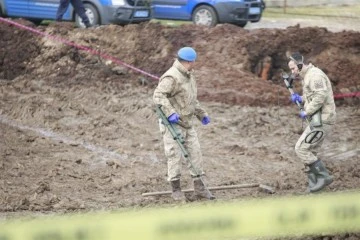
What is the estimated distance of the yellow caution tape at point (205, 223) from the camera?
4.39 m

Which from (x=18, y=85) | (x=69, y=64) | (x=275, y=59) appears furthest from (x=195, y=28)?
(x=18, y=85)

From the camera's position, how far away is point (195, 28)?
17703mm

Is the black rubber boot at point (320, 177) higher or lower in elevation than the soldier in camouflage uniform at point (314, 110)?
lower

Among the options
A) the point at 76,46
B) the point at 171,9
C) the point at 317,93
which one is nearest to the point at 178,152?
the point at 317,93

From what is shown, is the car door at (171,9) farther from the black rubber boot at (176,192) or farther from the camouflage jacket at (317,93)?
the black rubber boot at (176,192)

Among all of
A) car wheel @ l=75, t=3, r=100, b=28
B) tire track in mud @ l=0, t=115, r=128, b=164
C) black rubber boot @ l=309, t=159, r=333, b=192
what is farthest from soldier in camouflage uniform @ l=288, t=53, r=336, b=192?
car wheel @ l=75, t=3, r=100, b=28

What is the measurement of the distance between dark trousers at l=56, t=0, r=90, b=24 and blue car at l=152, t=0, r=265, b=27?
3.02 metres

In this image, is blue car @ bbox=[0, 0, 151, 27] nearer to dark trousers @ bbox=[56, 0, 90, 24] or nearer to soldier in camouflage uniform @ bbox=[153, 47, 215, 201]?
dark trousers @ bbox=[56, 0, 90, 24]

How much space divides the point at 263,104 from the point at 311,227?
33.2 ft

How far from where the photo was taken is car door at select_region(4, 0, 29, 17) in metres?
19.2

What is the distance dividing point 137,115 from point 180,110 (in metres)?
4.75

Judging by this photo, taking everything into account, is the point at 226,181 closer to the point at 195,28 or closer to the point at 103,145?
the point at 103,145

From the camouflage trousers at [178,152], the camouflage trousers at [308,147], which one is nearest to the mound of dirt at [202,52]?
the camouflage trousers at [308,147]

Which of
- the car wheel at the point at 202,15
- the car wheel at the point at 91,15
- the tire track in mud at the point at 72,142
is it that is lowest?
the tire track in mud at the point at 72,142
